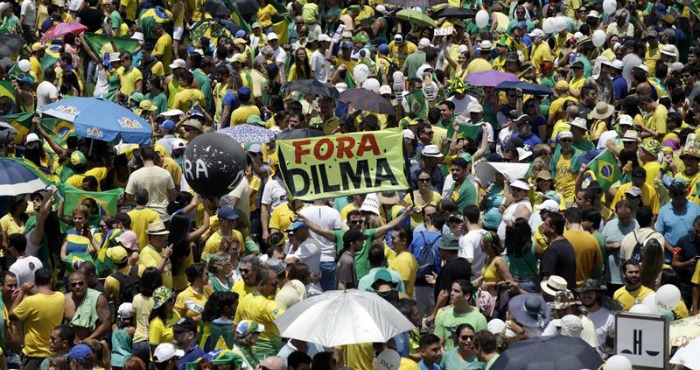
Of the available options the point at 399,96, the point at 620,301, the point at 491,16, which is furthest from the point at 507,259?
the point at 491,16

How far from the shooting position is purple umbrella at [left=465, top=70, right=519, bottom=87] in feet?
69.9

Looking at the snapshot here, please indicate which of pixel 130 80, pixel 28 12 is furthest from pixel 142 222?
pixel 28 12

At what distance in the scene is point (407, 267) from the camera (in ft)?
50.4

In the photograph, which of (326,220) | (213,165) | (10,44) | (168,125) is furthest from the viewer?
(10,44)

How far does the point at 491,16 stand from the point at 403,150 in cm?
1111

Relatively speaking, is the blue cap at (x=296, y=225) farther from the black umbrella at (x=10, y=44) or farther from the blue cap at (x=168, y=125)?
the black umbrella at (x=10, y=44)

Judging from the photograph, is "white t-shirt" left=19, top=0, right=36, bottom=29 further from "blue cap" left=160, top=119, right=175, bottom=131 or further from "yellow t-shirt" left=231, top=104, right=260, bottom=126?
"blue cap" left=160, top=119, right=175, bottom=131

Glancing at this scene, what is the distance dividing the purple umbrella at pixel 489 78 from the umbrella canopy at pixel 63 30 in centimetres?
609

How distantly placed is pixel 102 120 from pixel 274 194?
7.03 feet

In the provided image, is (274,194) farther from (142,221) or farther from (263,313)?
(263,313)

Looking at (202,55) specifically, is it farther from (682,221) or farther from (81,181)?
(682,221)

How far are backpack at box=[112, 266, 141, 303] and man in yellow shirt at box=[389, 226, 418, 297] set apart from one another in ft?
7.34

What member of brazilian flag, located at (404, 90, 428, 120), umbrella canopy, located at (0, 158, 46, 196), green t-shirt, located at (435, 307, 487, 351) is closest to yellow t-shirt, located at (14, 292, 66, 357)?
umbrella canopy, located at (0, 158, 46, 196)

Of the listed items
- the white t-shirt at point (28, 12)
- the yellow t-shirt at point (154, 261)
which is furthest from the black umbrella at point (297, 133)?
the white t-shirt at point (28, 12)
